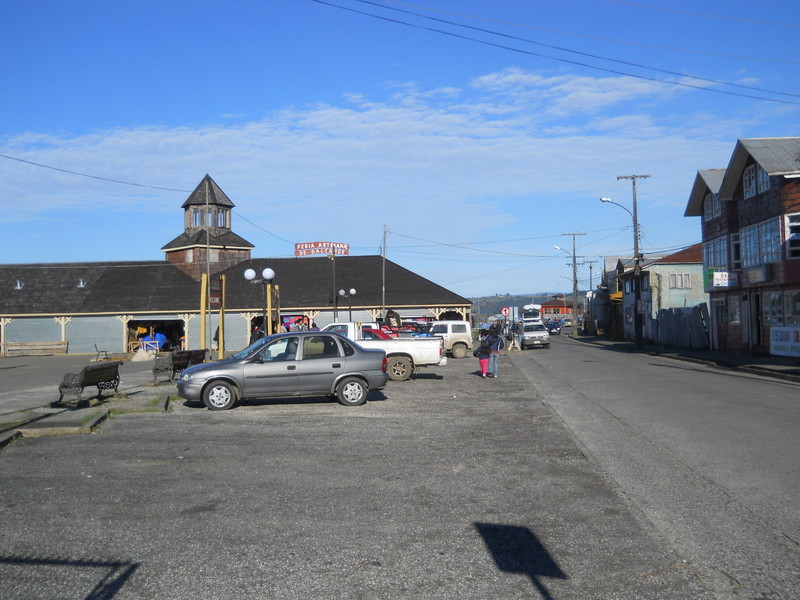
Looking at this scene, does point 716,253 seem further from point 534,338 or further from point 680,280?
point 680,280

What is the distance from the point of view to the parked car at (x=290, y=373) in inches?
610

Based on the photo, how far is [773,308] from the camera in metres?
33.1

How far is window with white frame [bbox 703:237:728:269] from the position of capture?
38031 mm

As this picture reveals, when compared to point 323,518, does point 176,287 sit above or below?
above

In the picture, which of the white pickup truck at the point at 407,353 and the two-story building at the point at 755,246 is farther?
the two-story building at the point at 755,246

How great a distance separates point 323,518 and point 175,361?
1571 centimetres

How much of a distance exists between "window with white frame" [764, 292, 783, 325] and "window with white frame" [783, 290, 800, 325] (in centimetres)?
49

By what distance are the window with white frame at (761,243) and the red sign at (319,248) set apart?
3624cm

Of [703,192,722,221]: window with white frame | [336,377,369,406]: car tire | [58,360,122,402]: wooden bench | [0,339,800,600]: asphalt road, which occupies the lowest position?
[0,339,800,600]: asphalt road

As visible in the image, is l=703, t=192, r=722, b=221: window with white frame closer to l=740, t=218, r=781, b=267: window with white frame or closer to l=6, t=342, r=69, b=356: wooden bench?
l=740, t=218, r=781, b=267: window with white frame

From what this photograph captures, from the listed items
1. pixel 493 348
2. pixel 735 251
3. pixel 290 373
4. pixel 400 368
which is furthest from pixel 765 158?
pixel 290 373

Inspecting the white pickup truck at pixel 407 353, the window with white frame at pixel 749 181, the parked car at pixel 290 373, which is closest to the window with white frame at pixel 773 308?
the window with white frame at pixel 749 181

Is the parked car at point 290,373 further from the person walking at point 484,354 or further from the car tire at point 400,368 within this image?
the person walking at point 484,354

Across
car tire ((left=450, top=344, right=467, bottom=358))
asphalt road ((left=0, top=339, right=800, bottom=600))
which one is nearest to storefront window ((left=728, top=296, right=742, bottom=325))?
car tire ((left=450, top=344, right=467, bottom=358))
